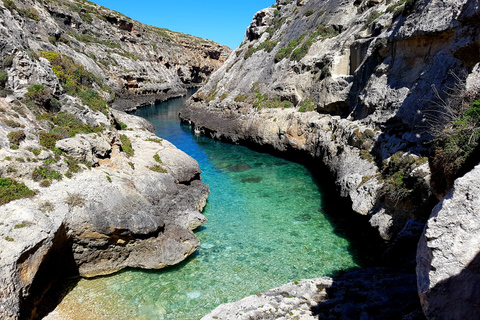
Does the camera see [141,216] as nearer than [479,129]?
No

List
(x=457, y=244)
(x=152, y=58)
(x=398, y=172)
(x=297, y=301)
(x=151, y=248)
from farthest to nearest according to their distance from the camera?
(x=152, y=58) < (x=398, y=172) < (x=151, y=248) < (x=297, y=301) < (x=457, y=244)

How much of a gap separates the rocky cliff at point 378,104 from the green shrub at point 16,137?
15748mm

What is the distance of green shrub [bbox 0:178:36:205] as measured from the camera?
10.5 metres

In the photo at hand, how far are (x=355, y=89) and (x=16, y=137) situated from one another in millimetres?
23508

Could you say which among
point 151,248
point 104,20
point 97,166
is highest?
point 104,20

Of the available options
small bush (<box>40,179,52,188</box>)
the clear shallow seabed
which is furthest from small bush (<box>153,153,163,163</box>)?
small bush (<box>40,179,52,188</box>)

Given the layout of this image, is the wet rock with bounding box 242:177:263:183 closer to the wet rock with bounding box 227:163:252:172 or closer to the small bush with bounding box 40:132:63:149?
the wet rock with bounding box 227:163:252:172

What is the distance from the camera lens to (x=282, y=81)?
34031 millimetres

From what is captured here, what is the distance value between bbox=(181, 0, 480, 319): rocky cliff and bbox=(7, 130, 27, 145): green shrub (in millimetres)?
15748

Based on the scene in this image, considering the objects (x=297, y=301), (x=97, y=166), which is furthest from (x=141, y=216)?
(x=297, y=301)

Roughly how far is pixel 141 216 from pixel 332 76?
22.3 meters

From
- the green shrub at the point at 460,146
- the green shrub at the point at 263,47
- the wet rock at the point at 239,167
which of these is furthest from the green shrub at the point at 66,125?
the green shrub at the point at 263,47

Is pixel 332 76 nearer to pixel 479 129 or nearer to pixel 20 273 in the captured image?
pixel 479 129

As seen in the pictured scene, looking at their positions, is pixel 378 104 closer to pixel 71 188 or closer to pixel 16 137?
pixel 71 188
